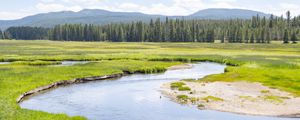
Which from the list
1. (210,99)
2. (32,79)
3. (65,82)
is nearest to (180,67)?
(65,82)

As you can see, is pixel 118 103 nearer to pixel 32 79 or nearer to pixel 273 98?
pixel 32 79

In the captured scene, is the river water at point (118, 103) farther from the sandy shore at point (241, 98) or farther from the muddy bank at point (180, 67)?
the muddy bank at point (180, 67)

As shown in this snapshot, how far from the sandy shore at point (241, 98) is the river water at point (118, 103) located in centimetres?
181

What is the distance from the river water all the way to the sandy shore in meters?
1.81

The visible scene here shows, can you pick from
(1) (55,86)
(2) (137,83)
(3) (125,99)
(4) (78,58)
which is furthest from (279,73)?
(4) (78,58)

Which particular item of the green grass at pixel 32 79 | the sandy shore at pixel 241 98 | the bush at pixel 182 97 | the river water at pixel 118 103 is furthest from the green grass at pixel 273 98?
the green grass at pixel 32 79

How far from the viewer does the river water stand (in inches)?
1673

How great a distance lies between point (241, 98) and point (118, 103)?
48.5 feet

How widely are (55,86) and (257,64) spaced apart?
45.0 meters

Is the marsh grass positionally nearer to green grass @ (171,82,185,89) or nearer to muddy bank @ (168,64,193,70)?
green grass @ (171,82,185,89)

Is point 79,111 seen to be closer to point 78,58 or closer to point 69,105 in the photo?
point 69,105

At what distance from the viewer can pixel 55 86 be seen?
60.8 meters

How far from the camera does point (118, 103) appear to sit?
4903 cm

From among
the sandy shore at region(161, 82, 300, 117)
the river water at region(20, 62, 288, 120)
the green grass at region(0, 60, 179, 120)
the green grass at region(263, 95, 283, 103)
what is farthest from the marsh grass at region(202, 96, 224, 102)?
the green grass at region(0, 60, 179, 120)
